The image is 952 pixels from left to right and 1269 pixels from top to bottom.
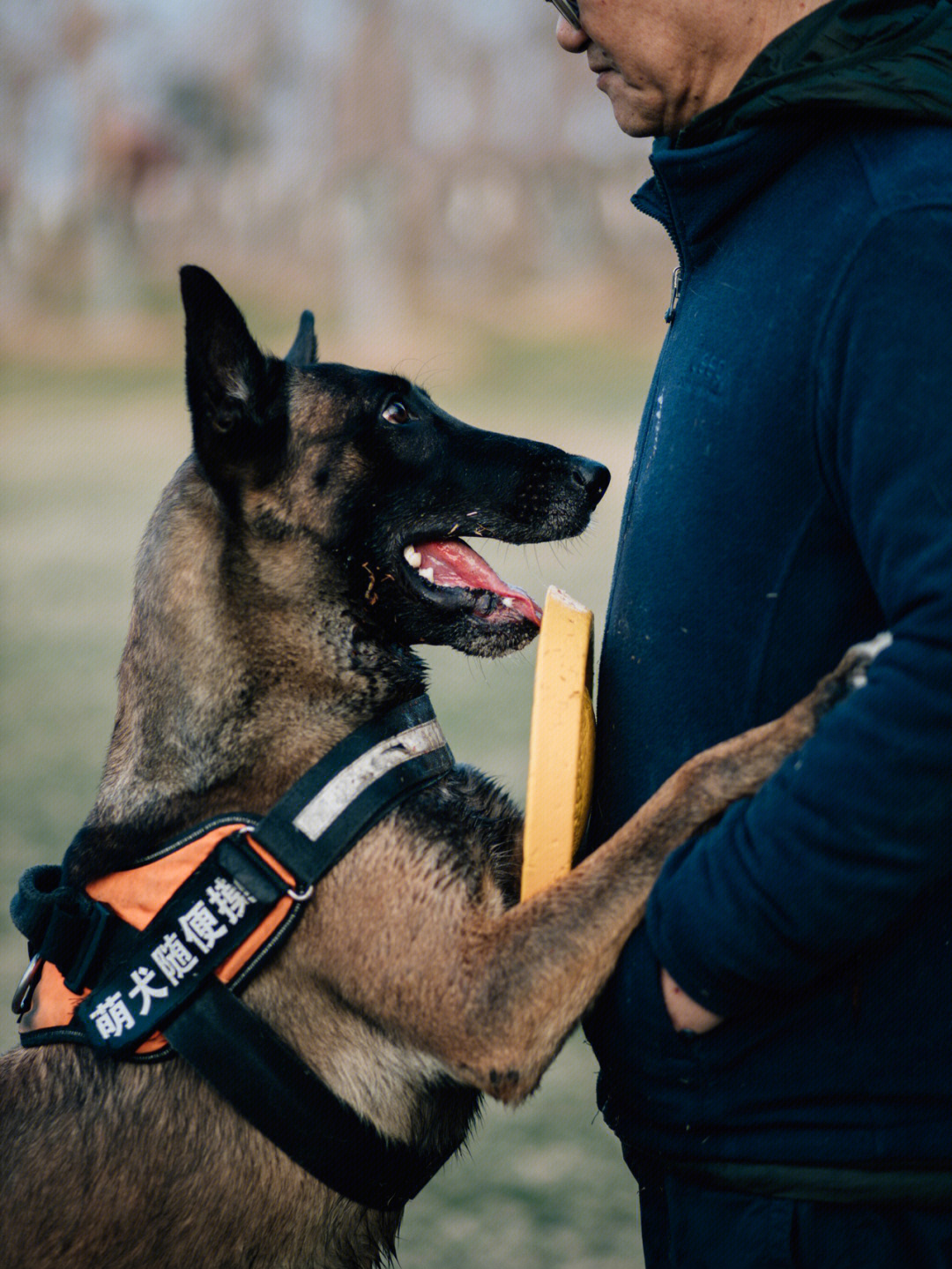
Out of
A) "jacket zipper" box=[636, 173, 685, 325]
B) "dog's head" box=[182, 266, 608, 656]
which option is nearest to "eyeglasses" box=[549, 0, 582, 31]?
"jacket zipper" box=[636, 173, 685, 325]

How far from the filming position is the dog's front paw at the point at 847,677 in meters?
1.09

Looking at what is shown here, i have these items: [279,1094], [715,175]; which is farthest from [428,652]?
[715,175]

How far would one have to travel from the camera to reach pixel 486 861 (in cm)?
158

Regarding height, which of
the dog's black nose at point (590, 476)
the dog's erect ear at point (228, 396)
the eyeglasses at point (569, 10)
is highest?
the eyeglasses at point (569, 10)

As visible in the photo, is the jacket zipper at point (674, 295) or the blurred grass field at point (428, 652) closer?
the jacket zipper at point (674, 295)

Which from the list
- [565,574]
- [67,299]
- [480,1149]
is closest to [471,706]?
[565,574]

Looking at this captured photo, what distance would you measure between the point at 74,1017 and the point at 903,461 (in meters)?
1.26

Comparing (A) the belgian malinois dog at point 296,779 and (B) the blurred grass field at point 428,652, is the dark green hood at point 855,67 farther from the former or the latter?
(B) the blurred grass field at point 428,652

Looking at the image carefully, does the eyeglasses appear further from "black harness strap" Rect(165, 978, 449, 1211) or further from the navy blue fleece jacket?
"black harness strap" Rect(165, 978, 449, 1211)

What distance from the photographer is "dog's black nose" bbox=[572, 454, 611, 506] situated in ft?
6.59

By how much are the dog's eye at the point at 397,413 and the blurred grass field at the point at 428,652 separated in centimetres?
38

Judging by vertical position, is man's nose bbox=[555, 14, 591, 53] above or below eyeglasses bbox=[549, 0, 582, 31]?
below

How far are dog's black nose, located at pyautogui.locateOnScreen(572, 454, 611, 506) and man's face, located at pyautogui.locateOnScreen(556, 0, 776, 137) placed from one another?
636 mm

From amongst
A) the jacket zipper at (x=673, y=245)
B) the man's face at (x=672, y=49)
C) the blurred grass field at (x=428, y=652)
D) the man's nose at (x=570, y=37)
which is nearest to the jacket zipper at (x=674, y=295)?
the jacket zipper at (x=673, y=245)
